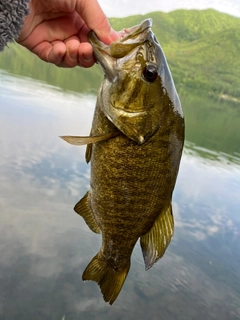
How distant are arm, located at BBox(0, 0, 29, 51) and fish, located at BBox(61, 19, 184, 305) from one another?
448mm

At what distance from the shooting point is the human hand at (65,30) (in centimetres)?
242

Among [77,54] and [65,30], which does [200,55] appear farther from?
[77,54]

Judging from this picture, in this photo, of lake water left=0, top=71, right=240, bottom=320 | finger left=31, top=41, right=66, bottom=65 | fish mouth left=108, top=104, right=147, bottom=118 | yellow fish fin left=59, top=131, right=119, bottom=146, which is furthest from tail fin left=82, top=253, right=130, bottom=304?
lake water left=0, top=71, right=240, bottom=320

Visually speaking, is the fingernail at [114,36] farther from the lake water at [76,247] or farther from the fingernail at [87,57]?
the lake water at [76,247]

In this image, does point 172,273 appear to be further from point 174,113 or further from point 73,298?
point 174,113

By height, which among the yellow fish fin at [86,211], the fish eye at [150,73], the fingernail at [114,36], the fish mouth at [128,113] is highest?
the fingernail at [114,36]

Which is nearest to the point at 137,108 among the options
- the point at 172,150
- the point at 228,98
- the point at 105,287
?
the point at 172,150

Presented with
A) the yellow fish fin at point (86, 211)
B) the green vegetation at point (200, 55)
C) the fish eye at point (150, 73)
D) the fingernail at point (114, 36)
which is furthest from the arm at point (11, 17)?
the green vegetation at point (200, 55)

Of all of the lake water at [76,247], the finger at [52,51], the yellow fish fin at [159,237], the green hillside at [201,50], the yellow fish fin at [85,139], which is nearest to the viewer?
the yellow fish fin at [85,139]

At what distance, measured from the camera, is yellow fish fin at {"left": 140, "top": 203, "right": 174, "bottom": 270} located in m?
2.35

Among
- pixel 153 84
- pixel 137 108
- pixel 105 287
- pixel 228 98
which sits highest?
pixel 153 84

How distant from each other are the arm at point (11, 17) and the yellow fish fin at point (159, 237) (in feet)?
4.85

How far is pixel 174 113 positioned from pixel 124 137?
0.33 meters

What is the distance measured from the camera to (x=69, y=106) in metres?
27.3
